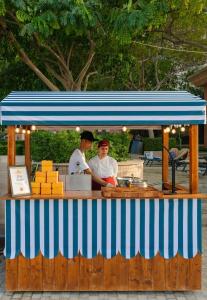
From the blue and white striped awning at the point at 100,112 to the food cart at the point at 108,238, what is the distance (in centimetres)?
1

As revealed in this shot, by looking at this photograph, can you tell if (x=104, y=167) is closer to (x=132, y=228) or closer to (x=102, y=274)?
(x=132, y=228)

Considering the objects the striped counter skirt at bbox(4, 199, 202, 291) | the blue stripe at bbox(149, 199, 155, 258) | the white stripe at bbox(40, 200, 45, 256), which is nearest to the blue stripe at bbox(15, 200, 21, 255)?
the striped counter skirt at bbox(4, 199, 202, 291)

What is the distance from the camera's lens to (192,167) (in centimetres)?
701

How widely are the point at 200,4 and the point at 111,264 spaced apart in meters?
10.5

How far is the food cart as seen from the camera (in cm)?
677

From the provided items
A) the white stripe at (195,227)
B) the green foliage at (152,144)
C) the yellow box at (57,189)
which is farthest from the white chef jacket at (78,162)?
the green foliage at (152,144)

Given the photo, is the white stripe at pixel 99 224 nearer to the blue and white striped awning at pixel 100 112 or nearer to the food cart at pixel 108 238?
the food cart at pixel 108 238

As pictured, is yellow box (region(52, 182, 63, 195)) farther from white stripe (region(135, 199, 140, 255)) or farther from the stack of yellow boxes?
white stripe (region(135, 199, 140, 255))

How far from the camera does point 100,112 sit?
6.64 m

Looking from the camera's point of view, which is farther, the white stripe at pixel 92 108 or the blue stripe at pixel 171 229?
the blue stripe at pixel 171 229

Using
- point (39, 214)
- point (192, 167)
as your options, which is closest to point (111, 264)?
point (39, 214)

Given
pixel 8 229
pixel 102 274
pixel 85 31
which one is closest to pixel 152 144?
pixel 85 31

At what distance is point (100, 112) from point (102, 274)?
6.09ft

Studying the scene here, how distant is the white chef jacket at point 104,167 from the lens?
8789mm
